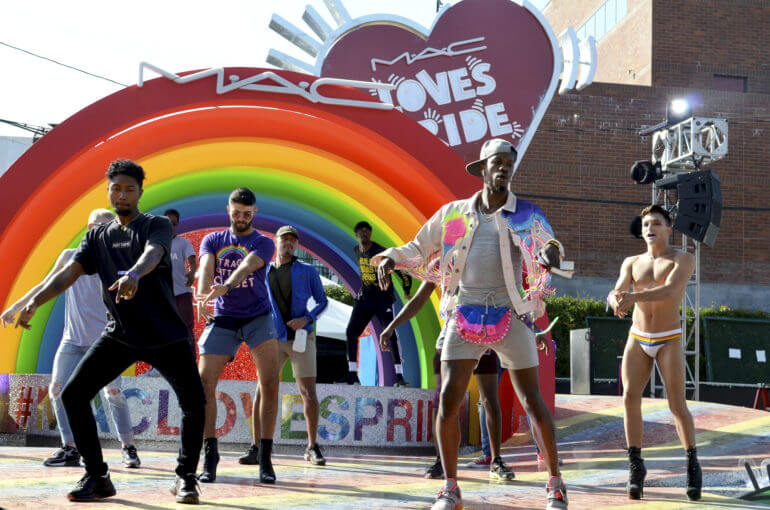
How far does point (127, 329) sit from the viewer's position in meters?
4.37

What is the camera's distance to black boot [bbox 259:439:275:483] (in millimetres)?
5523

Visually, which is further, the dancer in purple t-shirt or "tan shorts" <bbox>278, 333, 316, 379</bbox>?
"tan shorts" <bbox>278, 333, 316, 379</bbox>

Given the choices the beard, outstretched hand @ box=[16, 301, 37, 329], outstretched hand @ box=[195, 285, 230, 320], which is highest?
the beard

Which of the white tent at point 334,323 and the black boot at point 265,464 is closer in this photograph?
the black boot at point 265,464

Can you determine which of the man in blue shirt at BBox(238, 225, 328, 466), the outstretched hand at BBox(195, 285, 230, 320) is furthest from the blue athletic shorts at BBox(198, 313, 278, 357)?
the man in blue shirt at BBox(238, 225, 328, 466)

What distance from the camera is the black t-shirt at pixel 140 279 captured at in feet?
14.3

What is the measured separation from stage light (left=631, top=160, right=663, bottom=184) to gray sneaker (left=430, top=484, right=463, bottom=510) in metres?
12.3

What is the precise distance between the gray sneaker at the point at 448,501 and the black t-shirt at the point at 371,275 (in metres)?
4.67

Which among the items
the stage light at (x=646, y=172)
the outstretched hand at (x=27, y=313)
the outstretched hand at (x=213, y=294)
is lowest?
the outstretched hand at (x=27, y=313)

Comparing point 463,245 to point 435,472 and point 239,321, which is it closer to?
point 239,321

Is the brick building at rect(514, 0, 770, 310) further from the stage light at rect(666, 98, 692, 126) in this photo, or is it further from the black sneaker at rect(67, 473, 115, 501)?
the black sneaker at rect(67, 473, 115, 501)

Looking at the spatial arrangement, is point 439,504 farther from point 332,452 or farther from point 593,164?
point 593,164

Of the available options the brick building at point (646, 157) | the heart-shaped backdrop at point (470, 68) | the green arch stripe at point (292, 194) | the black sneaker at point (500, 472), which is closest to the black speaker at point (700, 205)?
the heart-shaped backdrop at point (470, 68)

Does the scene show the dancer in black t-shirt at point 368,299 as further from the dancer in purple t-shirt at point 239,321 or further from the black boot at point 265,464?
the black boot at point 265,464
